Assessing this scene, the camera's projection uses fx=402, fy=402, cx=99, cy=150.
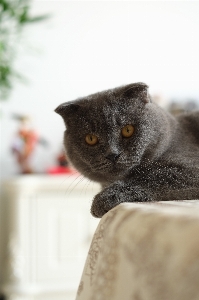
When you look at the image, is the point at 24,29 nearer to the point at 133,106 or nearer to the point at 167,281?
the point at 133,106

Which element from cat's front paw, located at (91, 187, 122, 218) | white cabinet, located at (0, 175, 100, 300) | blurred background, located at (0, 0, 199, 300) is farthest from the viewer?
blurred background, located at (0, 0, 199, 300)

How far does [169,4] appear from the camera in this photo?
296cm

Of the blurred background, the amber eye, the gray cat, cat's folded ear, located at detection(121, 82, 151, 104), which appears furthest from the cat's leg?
the blurred background

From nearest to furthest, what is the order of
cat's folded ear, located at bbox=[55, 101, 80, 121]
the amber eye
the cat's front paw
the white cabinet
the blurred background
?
the cat's front paw → the amber eye → cat's folded ear, located at bbox=[55, 101, 80, 121] → the white cabinet → the blurred background

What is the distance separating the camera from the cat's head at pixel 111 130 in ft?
2.89

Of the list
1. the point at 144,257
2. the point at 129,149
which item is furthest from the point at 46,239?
the point at 144,257

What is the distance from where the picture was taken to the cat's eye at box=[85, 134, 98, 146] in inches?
36.0

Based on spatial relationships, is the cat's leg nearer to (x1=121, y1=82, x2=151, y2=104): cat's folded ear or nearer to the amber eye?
the amber eye

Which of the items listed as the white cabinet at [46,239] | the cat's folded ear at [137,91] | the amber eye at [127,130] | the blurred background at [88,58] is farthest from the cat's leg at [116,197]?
the blurred background at [88,58]

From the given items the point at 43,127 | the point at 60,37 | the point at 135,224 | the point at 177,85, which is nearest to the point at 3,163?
the point at 43,127

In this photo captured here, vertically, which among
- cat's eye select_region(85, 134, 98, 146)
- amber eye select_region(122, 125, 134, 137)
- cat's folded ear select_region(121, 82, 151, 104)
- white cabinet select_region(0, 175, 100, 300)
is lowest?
white cabinet select_region(0, 175, 100, 300)

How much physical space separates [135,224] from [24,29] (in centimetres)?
256

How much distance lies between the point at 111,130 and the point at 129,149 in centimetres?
6

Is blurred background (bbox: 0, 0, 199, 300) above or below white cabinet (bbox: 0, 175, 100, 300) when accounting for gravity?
above
